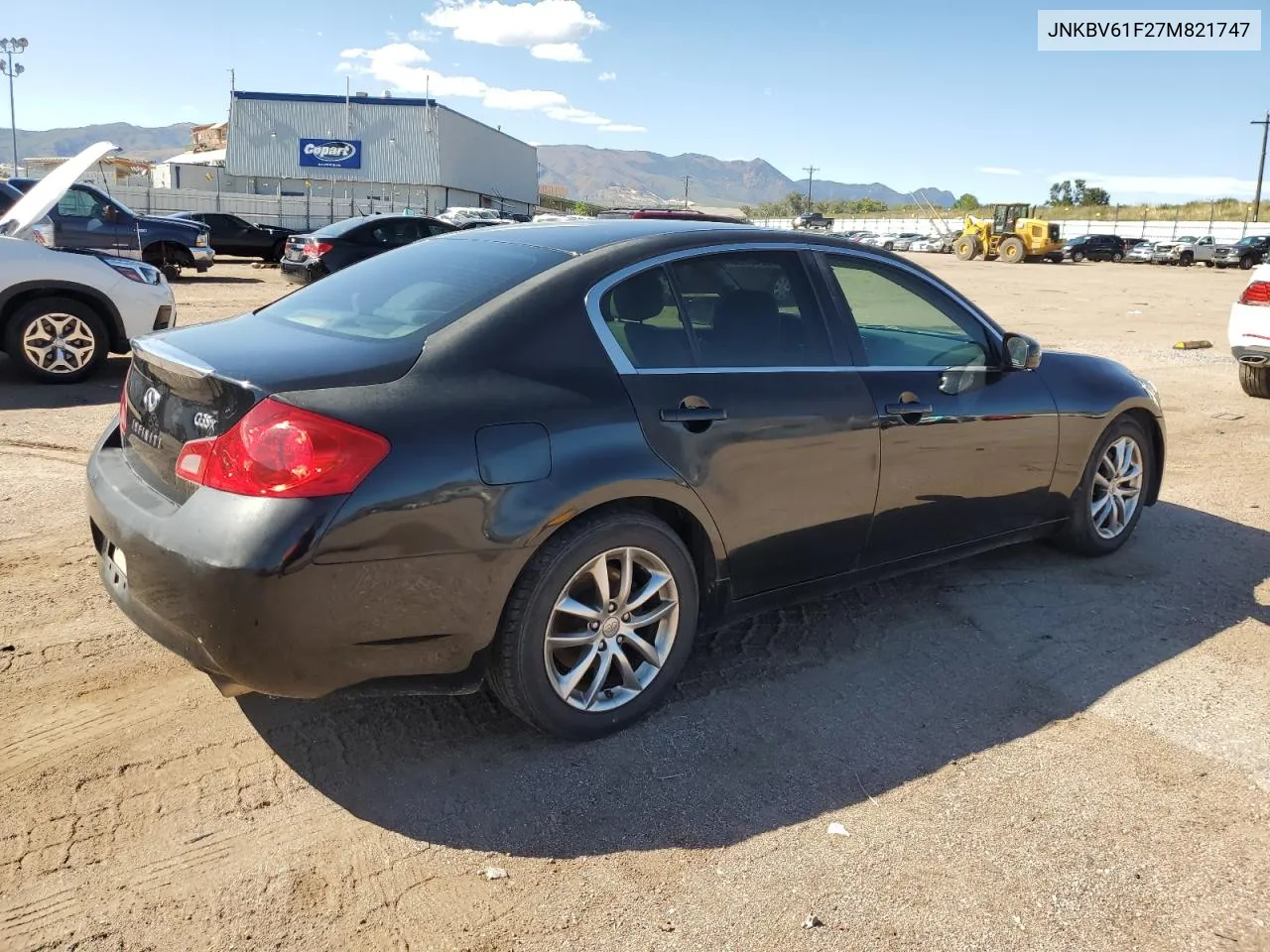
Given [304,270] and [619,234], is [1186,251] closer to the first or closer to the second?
[304,270]

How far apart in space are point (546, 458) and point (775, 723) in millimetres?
1248

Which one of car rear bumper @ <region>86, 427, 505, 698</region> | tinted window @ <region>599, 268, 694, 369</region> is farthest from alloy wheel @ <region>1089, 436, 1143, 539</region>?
car rear bumper @ <region>86, 427, 505, 698</region>

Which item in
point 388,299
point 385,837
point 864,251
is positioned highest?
point 864,251

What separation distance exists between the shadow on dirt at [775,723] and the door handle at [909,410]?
93cm

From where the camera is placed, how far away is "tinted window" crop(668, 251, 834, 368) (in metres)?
3.48

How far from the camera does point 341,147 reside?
64.2 metres

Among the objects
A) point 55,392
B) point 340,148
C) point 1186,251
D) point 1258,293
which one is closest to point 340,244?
point 55,392

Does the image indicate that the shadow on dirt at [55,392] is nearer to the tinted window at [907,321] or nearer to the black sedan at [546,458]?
the black sedan at [546,458]

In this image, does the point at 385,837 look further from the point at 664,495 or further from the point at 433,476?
the point at 664,495

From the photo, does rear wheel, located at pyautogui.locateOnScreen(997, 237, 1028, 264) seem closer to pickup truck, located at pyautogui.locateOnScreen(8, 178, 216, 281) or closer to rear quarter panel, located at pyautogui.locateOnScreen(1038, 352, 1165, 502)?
pickup truck, located at pyautogui.locateOnScreen(8, 178, 216, 281)

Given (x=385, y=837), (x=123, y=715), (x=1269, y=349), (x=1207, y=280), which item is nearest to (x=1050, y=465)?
(x=385, y=837)

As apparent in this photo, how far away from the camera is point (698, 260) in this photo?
140 inches

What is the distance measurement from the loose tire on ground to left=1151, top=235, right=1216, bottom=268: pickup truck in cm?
971

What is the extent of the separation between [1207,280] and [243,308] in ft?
110
